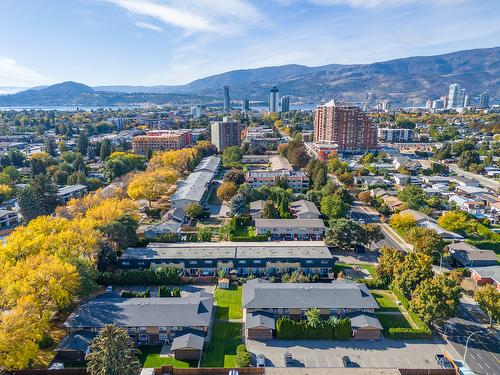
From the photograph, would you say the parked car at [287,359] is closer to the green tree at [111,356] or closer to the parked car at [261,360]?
the parked car at [261,360]

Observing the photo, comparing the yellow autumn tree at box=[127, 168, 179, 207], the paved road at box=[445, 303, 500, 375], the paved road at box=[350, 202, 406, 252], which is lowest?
the paved road at box=[445, 303, 500, 375]

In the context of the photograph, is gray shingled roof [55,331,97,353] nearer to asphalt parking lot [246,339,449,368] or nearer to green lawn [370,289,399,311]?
asphalt parking lot [246,339,449,368]

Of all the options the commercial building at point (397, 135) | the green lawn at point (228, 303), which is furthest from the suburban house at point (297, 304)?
the commercial building at point (397, 135)

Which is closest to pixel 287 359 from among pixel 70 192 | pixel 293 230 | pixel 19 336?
pixel 19 336

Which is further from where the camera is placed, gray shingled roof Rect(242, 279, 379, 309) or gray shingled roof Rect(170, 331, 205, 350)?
gray shingled roof Rect(242, 279, 379, 309)

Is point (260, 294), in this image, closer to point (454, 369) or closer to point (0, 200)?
point (454, 369)

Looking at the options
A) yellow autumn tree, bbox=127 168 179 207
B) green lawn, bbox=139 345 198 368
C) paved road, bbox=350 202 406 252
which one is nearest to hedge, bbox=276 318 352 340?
green lawn, bbox=139 345 198 368

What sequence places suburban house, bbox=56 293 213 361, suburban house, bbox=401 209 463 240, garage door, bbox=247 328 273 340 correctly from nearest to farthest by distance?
suburban house, bbox=56 293 213 361, garage door, bbox=247 328 273 340, suburban house, bbox=401 209 463 240

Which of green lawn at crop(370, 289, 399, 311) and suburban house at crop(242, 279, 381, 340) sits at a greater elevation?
suburban house at crop(242, 279, 381, 340)
